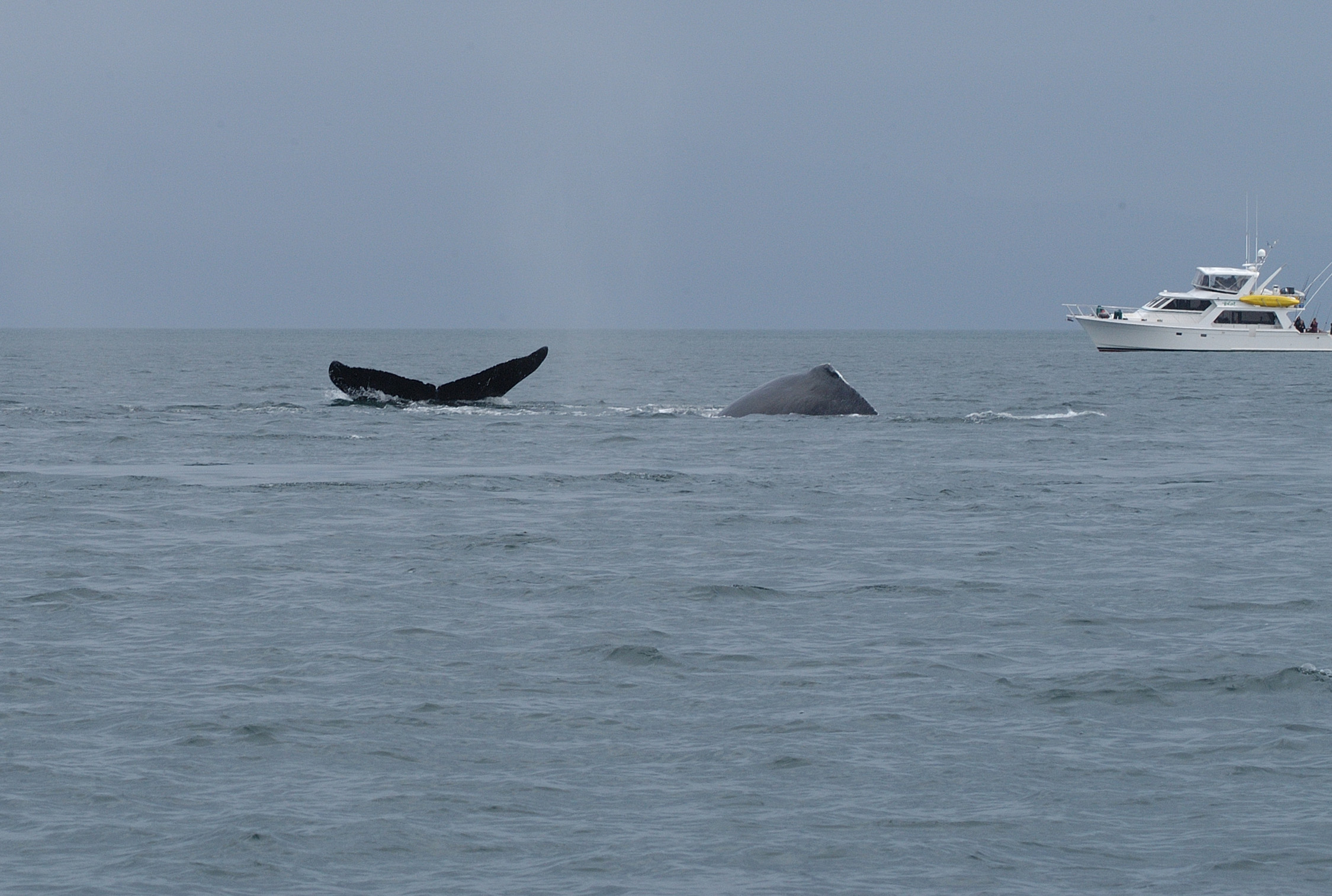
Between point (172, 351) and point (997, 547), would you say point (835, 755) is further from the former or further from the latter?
point (172, 351)

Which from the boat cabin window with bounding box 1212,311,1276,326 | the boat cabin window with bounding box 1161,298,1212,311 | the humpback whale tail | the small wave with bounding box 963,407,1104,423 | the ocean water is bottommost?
the ocean water

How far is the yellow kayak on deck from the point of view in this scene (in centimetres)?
8775

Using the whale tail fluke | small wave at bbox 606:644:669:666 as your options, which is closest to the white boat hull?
the whale tail fluke

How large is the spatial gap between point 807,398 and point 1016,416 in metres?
6.13

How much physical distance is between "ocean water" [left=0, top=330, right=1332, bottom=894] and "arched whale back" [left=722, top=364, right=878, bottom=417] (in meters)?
8.77

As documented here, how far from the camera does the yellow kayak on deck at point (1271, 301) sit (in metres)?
87.8

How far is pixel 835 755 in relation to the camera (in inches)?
327

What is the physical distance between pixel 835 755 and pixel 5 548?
405 inches

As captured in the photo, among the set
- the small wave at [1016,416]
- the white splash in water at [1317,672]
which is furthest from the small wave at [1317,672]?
the small wave at [1016,416]

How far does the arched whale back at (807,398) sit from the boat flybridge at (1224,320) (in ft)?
198

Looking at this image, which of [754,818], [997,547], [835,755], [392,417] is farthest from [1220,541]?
[392,417]

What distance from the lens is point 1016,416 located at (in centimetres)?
3638

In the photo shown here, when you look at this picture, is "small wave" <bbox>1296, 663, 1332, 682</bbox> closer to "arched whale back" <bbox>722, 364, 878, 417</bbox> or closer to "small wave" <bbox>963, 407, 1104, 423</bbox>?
"arched whale back" <bbox>722, 364, 878, 417</bbox>

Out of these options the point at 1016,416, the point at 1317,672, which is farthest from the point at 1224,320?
the point at 1317,672
